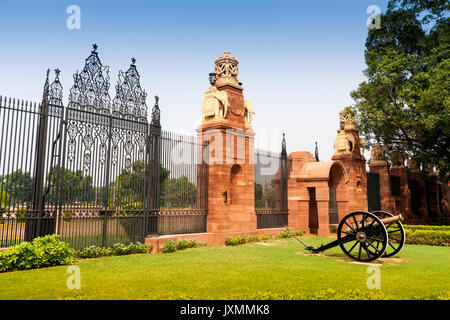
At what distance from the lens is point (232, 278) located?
6.65m

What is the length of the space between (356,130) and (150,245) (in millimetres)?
13912

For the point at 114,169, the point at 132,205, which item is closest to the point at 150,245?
the point at 132,205

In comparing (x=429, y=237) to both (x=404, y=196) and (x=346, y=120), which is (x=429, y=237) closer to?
(x=346, y=120)

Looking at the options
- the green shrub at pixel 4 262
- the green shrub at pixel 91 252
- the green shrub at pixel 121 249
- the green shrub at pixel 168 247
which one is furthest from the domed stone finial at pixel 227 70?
the green shrub at pixel 4 262

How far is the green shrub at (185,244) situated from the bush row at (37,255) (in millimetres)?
3575

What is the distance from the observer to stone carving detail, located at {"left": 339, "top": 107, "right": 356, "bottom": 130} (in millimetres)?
19109

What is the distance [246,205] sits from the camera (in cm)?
1366

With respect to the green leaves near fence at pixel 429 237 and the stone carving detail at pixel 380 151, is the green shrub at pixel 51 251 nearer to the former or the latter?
the green leaves near fence at pixel 429 237

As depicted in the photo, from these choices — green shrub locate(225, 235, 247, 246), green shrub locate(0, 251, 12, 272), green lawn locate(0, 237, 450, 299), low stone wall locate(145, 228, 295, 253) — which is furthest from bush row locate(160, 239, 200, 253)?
green shrub locate(0, 251, 12, 272)

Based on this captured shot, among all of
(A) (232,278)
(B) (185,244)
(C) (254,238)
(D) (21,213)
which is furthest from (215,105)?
(A) (232,278)

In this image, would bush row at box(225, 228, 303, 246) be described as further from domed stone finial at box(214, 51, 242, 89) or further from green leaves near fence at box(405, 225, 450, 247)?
domed stone finial at box(214, 51, 242, 89)

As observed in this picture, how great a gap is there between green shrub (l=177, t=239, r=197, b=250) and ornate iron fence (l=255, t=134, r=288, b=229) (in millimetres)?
4249

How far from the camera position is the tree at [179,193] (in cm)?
1172
